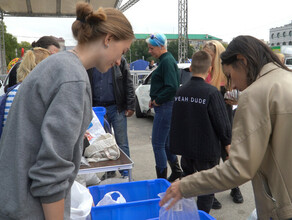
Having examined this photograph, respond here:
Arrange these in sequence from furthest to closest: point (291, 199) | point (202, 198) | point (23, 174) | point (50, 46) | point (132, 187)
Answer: point (50, 46) → point (202, 198) → point (132, 187) → point (291, 199) → point (23, 174)

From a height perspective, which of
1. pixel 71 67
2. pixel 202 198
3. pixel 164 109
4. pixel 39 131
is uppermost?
pixel 71 67

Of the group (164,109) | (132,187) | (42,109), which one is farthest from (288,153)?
(164,109)

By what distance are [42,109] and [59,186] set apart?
0.90 ft

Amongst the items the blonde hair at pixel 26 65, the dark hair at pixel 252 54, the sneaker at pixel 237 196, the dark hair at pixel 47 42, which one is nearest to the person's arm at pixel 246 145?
the dark hair at pixel 252 54

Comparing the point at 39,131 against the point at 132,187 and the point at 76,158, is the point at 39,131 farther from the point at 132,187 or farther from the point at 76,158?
the point at 132,187

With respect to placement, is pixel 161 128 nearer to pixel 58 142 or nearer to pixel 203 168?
pixel 203 168

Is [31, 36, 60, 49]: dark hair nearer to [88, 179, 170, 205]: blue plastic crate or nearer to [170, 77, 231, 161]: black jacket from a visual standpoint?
[170, 77, 231, 161]: black jacket

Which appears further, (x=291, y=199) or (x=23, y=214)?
(x=291, y=199)

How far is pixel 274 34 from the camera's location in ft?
220

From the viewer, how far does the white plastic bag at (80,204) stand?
5.32 ft

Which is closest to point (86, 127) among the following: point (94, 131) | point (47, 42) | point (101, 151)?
point (101, 151)

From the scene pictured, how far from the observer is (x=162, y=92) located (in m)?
3.41

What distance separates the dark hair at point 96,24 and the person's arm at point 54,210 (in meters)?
0.63

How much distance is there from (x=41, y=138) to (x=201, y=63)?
2017 mm
